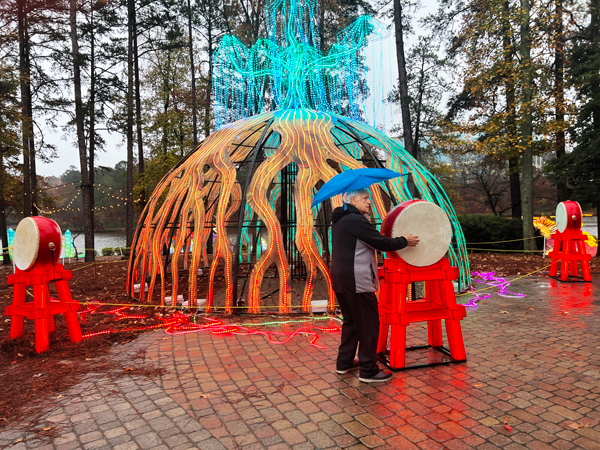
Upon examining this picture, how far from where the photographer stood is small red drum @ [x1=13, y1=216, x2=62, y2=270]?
4309 millimetres

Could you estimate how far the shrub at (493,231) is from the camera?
14094 mm

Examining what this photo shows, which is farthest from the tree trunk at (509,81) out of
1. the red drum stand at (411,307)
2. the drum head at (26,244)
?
the drum head at (26,244)

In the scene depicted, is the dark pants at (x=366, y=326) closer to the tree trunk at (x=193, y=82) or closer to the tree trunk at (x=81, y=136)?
the tree trunk at (x=81, y=136)

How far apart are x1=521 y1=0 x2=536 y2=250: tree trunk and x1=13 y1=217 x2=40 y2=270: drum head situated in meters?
12.5

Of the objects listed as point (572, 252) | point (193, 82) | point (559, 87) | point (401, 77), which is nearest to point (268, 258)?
point (572, 252)

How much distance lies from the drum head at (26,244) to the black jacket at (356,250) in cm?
335

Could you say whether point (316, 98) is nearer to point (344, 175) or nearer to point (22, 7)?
point (344, 175)

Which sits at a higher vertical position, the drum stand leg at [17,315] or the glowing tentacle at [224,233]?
the glowing tentacle at [224,233]

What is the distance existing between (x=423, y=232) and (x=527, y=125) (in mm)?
10795

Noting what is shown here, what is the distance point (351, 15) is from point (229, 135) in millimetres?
13319

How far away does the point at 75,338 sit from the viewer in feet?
15.0

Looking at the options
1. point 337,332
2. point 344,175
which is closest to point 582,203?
point 337,332

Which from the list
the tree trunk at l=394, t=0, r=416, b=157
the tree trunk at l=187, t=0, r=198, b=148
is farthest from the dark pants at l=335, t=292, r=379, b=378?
the tree trunk at l=187, t=0, r=198, b=148

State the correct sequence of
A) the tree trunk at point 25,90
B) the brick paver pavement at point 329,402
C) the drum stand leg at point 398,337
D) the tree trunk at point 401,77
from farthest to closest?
the tree trunk at point 401,77 < the tree trunk at point 25,90 < the drum stand leg at point 398,337 < the brick paver pavement at point 329,402
